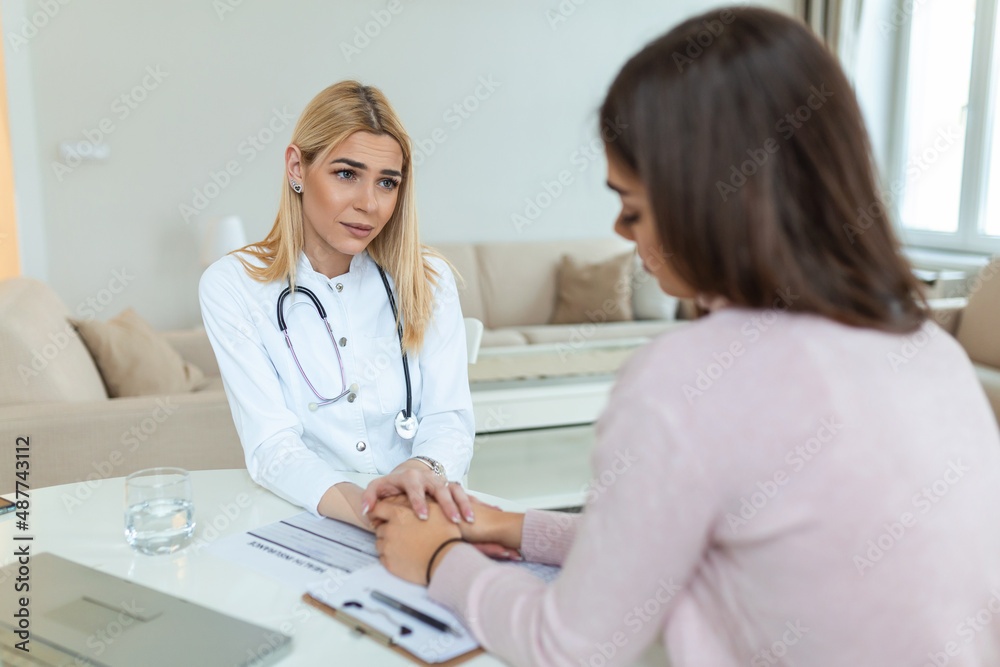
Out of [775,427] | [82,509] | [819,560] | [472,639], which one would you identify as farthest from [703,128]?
[82,509]

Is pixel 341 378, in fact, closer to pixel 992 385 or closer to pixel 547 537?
pixel 547 537

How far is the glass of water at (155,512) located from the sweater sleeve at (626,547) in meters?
0.52

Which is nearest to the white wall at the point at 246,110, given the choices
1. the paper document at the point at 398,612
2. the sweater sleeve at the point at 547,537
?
the sweater sleeve at the point at 547,537

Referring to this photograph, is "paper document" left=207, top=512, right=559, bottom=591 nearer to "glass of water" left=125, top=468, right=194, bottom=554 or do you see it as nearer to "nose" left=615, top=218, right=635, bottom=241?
"glass of water" left=125, top=468, right=194, bottom=554

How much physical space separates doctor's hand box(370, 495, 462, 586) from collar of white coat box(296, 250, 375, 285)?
673mm

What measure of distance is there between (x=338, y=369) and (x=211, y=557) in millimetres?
574

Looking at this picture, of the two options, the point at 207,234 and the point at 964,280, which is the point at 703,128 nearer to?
the point at 207,234

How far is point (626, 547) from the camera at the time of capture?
2.09 feet

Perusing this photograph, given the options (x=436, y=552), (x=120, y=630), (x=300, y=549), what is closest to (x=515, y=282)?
(x=300, y=549)

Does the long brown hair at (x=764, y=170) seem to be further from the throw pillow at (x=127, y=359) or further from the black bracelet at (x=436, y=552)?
the throw pillow at (x=127, y=359)

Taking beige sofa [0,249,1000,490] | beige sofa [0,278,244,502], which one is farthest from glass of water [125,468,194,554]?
beige sofa [0,278,244,502]

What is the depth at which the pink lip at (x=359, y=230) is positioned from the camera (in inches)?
61.9

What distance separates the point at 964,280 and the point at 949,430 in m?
4.04

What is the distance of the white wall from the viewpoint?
3.85 metres
